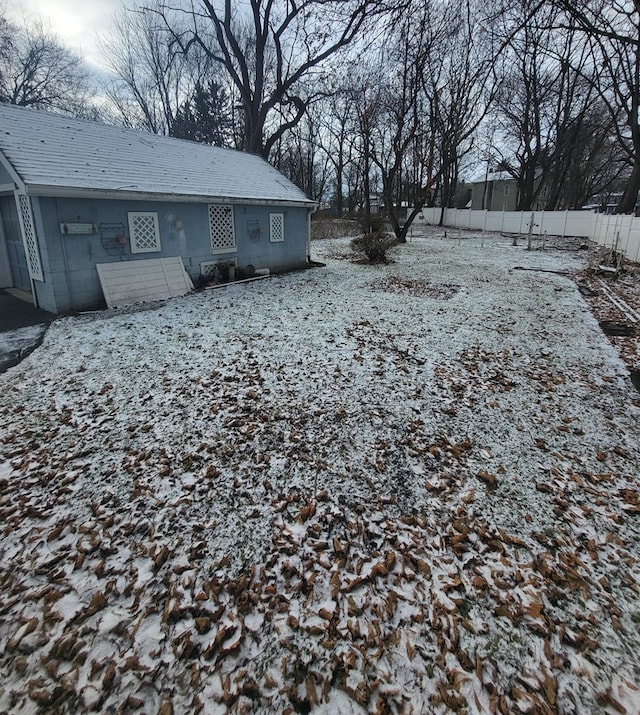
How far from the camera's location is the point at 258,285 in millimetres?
10188

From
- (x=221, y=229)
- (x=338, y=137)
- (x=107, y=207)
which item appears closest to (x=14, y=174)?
(x=107, y=207)

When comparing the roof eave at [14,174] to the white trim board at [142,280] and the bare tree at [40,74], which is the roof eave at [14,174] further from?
the bare tree at [40,74]

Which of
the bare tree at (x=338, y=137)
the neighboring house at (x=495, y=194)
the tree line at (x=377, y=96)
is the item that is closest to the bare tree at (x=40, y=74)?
the tree line at (x=377, y=96)

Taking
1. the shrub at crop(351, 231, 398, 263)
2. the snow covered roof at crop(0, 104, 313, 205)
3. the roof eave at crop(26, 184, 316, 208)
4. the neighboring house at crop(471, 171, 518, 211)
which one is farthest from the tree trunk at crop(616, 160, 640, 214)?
the neighboring house at crop(471, 171, 518, 211)

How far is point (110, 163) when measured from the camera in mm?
8305

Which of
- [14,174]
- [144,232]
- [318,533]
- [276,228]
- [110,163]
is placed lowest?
[318,533]

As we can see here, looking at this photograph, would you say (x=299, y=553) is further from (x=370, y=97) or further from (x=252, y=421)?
(x=370, y=97)

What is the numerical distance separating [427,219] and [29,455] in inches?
1454

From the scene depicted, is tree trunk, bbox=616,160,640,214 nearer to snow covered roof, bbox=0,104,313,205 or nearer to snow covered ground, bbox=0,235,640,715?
snow covered roof, bbox=0,104,313,205

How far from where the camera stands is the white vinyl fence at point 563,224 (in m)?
13.5

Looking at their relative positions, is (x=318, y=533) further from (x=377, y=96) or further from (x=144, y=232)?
(x=377, y=96)

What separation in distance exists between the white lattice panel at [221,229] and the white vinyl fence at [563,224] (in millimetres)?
12174

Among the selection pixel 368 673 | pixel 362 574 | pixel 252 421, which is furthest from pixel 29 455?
pixel 368 673

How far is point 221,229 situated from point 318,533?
30.1 feet
